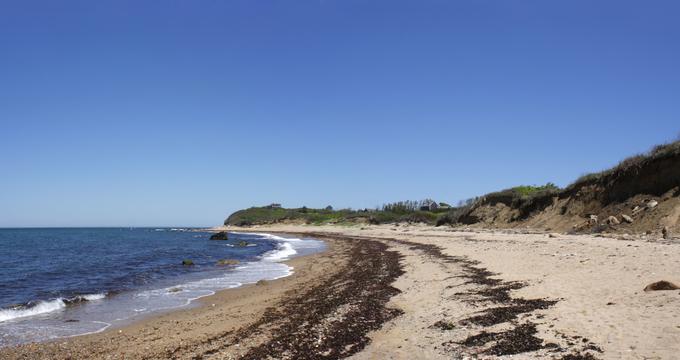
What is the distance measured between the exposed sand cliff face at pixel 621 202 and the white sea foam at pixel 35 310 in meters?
27.2

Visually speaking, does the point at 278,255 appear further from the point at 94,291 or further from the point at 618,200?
the point at 618,200

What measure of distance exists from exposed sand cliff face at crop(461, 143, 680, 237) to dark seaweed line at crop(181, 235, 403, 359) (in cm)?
1659

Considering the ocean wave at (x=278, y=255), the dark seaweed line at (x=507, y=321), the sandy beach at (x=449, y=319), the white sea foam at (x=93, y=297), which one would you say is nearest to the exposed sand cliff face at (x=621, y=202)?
the sandy beach at (x=449, y=319)

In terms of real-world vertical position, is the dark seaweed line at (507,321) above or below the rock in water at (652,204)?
below

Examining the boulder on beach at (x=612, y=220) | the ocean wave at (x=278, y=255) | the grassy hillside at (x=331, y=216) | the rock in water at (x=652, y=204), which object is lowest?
the ocean wave at (x=278, y=255)

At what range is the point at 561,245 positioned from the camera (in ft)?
73.5

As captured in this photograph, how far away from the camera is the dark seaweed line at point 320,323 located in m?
Result: 9.39

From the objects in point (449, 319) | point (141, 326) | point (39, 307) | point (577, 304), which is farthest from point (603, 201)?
point (39, 307)

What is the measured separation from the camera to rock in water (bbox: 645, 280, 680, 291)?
392 inches

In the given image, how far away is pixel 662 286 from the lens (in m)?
10.1

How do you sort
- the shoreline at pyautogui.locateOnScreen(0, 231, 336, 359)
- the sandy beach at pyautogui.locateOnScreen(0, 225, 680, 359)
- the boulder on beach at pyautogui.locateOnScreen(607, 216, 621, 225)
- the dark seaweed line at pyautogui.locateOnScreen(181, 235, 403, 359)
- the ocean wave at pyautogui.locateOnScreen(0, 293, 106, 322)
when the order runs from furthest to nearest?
the boulder on beach at pyautogui.locateOnScreen(607, 216, 621, 225) < the ocean wave at pyautogui.locateOnScreen(0, 293, 106, 322) < the shoreline at pyautogui.locateOnScreen(0, 231, 336, 359) < the dark seaweed line at pyautogui.locateOnScreen(181, 235, 403, 359) < the sandy beach at pyautogui.locateOnScreen(0, 225, 680, 359)

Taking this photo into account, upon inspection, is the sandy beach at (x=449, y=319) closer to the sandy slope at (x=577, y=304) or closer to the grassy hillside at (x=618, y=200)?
the sandy slope at (x=577, y=304)

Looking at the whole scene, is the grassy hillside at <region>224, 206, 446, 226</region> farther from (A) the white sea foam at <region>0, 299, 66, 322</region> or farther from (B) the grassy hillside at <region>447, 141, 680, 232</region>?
(A) the white sea foam at <region>0, 299, 66, 322</region>

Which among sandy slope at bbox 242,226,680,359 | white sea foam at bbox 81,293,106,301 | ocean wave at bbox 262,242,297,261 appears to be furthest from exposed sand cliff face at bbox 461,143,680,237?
white sea foam at bbox 81,293,106,301
